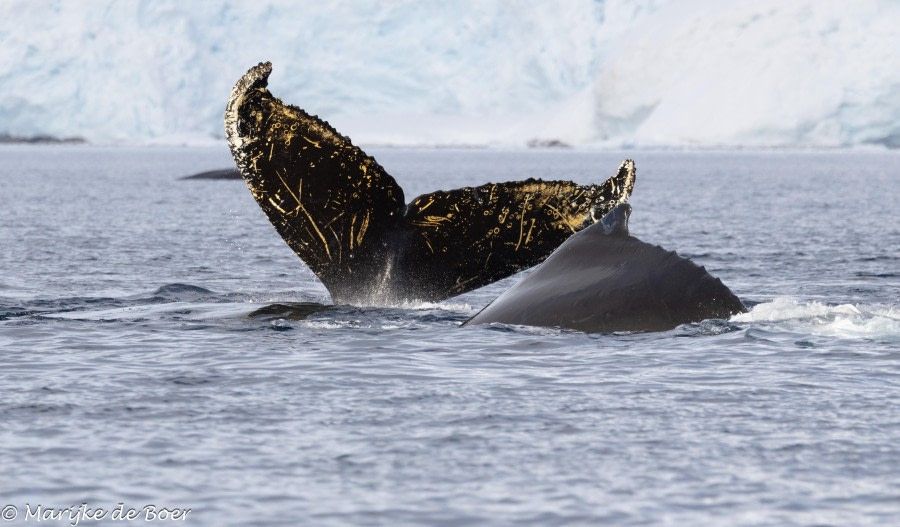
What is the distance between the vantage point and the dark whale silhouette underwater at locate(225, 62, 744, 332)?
9.67 metres

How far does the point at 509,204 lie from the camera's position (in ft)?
33.1

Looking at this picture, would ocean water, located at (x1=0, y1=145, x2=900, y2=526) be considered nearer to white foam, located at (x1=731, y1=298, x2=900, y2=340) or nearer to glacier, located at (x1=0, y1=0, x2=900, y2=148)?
white foam, located at (x1=731, y1=298, x2=900, y2=340)

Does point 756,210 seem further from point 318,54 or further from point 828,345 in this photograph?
point 318,54

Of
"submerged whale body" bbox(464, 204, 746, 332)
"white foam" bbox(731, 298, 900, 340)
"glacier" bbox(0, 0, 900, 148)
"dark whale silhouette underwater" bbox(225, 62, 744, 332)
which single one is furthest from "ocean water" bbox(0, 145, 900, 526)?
"glacier" bbox(0, 0, 900, 148)

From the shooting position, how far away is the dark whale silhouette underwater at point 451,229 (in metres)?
9.67

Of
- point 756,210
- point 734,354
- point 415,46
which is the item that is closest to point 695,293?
point 734,354

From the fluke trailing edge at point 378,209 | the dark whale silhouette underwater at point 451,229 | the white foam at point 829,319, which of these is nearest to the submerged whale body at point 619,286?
the dark whale silhouette underwater at point 451,229

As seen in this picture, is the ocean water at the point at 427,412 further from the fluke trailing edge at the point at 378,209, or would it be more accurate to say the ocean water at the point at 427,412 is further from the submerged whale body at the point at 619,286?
the fluke trailing edge at the point at 378,209

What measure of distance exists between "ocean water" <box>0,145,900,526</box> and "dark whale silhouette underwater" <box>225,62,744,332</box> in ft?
1.57

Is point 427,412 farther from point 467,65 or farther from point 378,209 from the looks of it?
point 467,65

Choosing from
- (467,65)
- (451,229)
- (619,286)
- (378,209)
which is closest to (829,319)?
(619,286)

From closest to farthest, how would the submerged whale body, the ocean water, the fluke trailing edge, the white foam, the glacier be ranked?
the ocean water
the fluke trailing edge
the submerged whale body
the white foam
the glacier

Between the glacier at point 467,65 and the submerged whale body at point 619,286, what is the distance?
8471 centimetres

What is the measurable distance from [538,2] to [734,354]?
3925 inches
